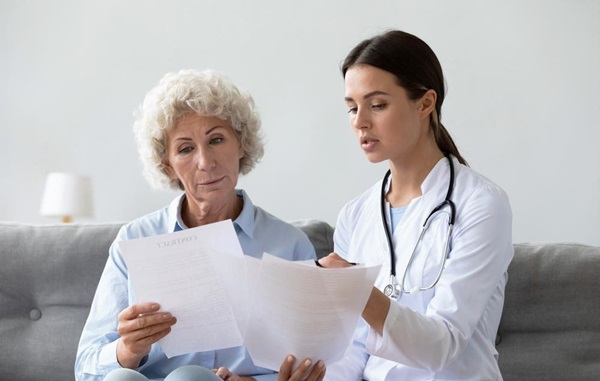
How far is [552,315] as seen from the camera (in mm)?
2000

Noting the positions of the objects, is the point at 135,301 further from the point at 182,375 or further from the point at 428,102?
the point at 428,102

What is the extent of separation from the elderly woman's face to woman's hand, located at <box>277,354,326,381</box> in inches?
20.5

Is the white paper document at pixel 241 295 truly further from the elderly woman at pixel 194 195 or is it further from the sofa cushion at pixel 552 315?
the sofa cushion at pixel 552 315

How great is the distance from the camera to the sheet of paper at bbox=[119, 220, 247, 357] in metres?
1.47

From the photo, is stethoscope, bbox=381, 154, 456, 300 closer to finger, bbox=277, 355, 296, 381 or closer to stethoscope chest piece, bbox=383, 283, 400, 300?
stethoscope chest piece, bbox=383, 283, 400, 300

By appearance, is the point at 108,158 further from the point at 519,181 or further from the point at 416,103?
the point at 416,103

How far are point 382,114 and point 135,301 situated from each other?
69cm

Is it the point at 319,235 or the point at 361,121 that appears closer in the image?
the point at 361,121

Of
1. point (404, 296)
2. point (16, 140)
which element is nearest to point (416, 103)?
point (404, 296)

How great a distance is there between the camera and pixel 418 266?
1.66 metres

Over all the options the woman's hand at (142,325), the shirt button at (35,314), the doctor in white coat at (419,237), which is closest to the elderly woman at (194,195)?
the woman's hand at (142,325)

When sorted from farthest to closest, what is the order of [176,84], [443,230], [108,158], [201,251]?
[108,158], [176,84], [443,230], [201,251]

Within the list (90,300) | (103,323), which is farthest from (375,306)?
(90,300)

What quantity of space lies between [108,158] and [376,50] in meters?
3.07
